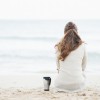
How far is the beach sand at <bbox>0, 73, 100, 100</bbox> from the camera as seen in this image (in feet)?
21.2

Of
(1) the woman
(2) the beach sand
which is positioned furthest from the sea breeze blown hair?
(2) the beach sand

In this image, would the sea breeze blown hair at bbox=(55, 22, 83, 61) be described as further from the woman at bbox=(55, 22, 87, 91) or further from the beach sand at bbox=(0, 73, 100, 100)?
the beach sand at bbox=(0, 73, 100, 100)

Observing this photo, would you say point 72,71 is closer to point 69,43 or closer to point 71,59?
point 71,59

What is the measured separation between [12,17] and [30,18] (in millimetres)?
4106

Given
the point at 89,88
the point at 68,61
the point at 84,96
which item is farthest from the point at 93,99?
the point at 89,88

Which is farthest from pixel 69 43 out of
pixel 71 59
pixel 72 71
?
pixel 72 71

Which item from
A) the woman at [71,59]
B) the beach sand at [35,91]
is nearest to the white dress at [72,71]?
the woman at [71,59]

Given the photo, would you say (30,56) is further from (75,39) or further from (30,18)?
(30,18)

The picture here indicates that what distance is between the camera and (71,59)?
21.7ft

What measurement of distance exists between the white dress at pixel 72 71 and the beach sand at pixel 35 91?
0.45ft

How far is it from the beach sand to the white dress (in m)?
0.14

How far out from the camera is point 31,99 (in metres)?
6.32

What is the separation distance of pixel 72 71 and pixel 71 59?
0.66 ft

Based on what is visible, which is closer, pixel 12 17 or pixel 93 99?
pixel 93 99
